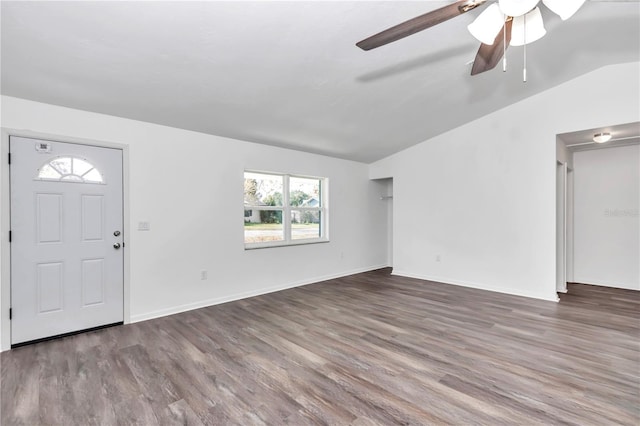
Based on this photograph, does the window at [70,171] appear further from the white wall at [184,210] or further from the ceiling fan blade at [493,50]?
the ceiling fan blade at [493,50]

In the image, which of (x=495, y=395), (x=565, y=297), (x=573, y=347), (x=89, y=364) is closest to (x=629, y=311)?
(x=565, y=297)

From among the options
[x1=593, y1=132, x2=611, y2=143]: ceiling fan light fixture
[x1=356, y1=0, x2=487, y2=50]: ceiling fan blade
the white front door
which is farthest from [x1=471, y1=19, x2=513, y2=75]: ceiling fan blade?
the white front door

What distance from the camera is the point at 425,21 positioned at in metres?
1.70

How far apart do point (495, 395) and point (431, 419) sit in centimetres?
58

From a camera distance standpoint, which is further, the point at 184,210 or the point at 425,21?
the point at 184,210

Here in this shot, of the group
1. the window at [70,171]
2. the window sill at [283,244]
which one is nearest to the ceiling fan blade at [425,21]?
the window at [70,171]

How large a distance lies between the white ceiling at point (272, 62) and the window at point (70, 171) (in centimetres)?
59

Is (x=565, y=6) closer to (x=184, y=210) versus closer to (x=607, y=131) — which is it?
(x=607, y=131)

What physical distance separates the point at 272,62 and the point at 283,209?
281 centimetres

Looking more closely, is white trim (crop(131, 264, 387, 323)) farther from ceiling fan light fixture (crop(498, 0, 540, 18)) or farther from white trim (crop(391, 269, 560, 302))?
ceiling fan light fixture (crop(498, 0, 540, 18))

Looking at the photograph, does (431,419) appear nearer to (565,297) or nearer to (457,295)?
(457,295)

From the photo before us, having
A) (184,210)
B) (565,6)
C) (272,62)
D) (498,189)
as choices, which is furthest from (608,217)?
(184,210)

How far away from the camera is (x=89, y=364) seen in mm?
2559

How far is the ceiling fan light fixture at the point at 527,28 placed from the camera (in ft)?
6.38
